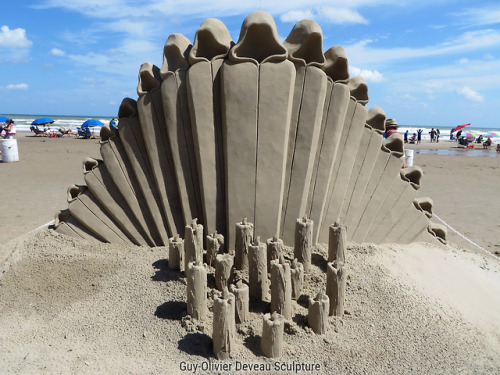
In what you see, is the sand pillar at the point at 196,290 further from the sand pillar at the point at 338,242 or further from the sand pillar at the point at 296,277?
the sand pillar at the point at 338,242

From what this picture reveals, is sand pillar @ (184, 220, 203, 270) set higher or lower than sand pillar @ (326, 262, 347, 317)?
higher

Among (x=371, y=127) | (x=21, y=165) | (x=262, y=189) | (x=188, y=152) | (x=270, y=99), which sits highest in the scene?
(x=270, y=99)

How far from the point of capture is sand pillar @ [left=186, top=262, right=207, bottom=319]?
2.68 m

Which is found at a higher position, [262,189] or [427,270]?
[262,189]

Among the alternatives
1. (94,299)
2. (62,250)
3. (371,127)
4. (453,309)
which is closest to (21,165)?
(62,250)

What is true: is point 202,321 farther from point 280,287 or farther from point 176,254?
point 176,254

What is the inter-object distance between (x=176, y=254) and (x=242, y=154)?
1081 millimetres

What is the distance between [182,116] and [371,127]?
1.98 metres

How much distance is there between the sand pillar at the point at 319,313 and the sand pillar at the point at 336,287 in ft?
0.51

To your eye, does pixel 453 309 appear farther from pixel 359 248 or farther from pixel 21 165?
pixel 21 165

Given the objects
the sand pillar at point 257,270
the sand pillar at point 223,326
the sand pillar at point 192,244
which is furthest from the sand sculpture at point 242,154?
the sand pillar at point 223,326

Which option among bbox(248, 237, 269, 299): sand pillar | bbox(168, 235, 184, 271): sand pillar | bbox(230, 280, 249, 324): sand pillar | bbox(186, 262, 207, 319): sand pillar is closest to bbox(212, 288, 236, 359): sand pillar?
bbox(230, 280, 249, 324): sand pillar

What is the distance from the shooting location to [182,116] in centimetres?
379

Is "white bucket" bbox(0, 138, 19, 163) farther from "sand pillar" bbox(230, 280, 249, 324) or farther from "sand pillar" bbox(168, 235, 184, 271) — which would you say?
"sand pillar" bbox(230, 280, 249, 324)
